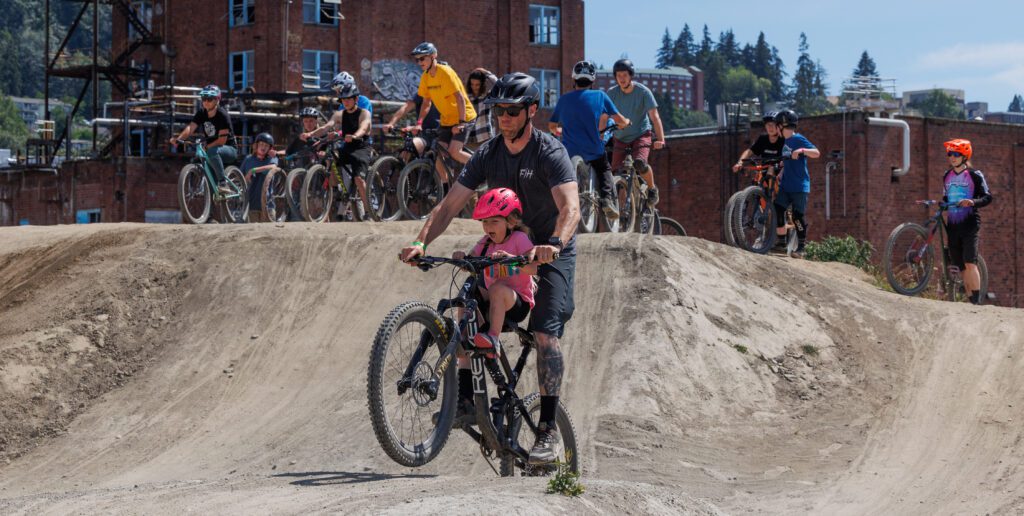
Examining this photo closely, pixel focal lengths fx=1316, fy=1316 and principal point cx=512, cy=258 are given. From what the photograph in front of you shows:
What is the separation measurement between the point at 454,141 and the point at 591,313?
407cm

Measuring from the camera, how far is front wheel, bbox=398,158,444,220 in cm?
1672

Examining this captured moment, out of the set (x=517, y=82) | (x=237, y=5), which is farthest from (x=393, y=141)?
(x=517, y=82)

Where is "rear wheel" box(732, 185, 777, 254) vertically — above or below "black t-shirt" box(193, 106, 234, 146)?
below

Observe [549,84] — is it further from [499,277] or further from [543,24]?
[499,277]

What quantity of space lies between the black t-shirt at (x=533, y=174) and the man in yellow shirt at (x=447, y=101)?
7.34m

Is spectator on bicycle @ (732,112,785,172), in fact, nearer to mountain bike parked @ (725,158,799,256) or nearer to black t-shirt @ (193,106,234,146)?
mountain bike parked @ (725,158,799,256)

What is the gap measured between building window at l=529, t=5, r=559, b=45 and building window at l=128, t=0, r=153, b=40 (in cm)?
1535

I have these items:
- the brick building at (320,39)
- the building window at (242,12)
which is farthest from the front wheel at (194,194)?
the building window at (242,12)

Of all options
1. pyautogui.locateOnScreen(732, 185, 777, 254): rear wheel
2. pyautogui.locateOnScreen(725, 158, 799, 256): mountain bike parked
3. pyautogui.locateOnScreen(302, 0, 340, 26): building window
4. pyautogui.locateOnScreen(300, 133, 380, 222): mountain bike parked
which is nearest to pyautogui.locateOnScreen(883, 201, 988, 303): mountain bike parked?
pyautogui.locateOnScreen(725, 158, 799, 256): mountain bike parked

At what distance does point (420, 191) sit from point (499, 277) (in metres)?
9.02

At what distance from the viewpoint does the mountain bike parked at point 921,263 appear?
16.5m

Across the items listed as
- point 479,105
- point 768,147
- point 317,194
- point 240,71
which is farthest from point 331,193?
point 240,71

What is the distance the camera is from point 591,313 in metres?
12.9

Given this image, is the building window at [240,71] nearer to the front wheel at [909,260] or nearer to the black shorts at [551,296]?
the front wheel at [909,260]
